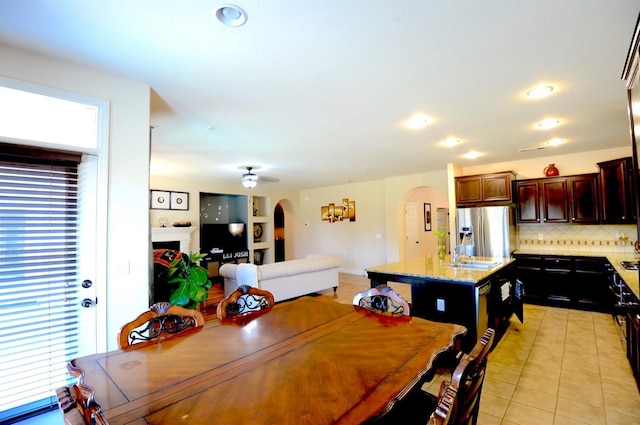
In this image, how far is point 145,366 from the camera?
4.36 ft

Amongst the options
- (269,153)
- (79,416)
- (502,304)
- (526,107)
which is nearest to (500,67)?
(526,107)

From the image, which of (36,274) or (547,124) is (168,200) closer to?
(36,274)

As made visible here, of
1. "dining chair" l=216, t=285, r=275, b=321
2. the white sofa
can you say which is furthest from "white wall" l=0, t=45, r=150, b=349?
the white sofa

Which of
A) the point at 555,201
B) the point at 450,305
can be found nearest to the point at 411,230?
the point at 555,201

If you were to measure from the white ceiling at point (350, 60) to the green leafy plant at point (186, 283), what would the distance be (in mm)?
1598

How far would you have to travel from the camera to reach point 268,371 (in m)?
1.27

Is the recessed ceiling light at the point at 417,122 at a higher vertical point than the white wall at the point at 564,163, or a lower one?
higher

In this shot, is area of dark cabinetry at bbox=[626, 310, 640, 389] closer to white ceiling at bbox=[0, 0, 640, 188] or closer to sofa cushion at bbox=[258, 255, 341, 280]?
white ceiling at bbox=[0, 0, 640, 188]

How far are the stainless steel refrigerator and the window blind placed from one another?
17.5 ft

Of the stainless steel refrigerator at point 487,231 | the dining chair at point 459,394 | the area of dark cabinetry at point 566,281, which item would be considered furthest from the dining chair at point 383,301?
the area of dark cabinetry at point 566,281

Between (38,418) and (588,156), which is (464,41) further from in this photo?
(588,156)

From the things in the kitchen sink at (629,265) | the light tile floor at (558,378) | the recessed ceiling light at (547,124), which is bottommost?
the light tile floor at (558,378)

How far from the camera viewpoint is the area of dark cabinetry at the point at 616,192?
4477mm

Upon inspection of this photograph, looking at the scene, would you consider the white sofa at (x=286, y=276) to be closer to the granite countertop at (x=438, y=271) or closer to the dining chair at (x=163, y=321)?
the granite countertop at (x=438, y=271)
